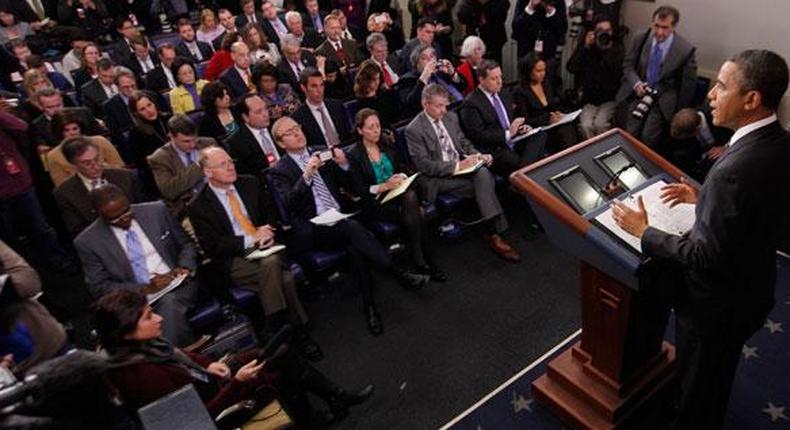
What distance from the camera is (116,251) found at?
298 cm

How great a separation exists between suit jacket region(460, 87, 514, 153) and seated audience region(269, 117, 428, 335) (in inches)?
47.1

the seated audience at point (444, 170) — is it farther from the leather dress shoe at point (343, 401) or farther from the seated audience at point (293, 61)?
the seated audience at point (293, 61)

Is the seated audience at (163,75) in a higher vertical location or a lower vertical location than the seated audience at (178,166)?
higher

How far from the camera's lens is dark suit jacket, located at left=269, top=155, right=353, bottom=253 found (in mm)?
3408

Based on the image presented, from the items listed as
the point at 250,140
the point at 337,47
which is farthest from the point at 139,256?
the point at 337,47

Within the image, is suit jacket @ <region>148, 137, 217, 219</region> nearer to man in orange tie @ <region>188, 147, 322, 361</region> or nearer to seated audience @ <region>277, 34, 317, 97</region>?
man in orange tie @ <region>188, 147, 322, 361</region>

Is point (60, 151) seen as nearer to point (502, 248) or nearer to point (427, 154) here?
point (427, 154)

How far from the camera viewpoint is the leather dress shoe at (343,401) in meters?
2.70

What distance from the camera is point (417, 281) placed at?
3.60m

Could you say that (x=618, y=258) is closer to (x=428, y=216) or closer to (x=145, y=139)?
(x=428, y=216)

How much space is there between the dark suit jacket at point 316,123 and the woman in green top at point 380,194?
770 mm

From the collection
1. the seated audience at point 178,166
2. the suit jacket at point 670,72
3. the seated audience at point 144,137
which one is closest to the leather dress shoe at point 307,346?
the seated audience at point 178,166

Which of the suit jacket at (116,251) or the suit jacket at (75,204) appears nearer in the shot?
the suit jacket at (116,251)

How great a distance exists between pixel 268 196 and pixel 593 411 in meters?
2.33
